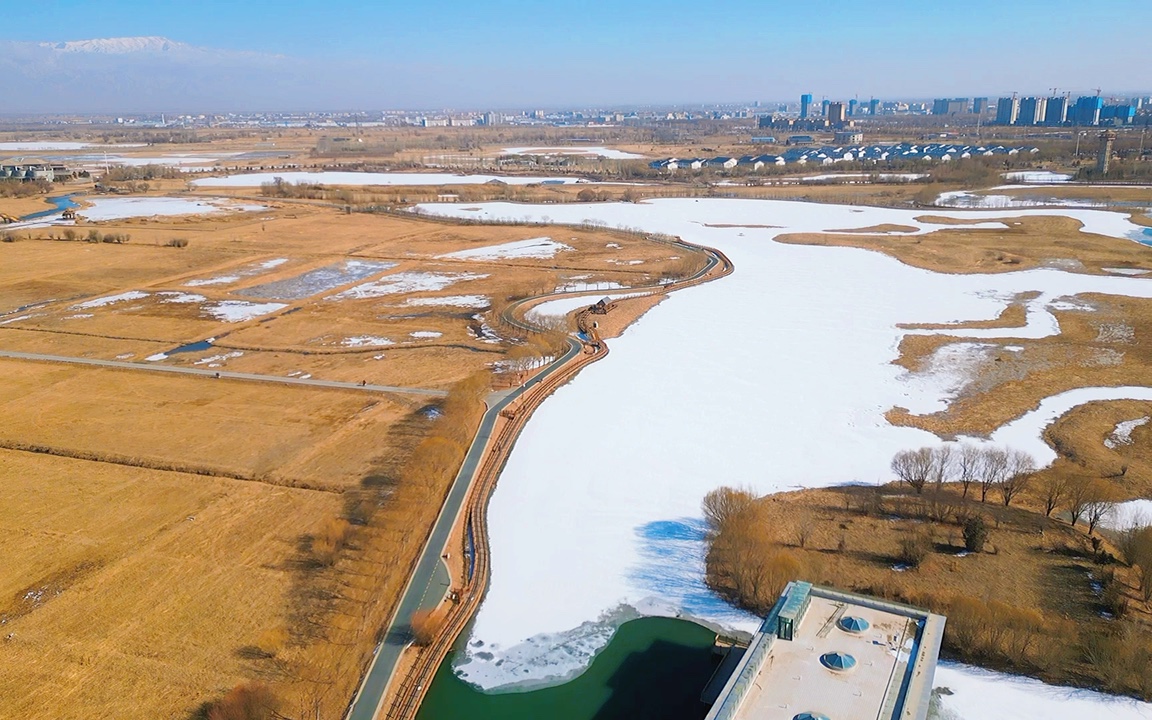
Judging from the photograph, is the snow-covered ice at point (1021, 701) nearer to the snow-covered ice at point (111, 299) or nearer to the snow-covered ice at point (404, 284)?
the snow-covered ice at point (404, 284)

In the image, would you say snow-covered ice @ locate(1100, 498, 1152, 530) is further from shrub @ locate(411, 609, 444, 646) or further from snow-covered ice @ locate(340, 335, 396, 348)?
snow-covered ice @ locate(340, 335, 396, 348)

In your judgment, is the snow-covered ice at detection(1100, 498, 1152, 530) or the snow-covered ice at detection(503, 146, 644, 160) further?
the snow-covered ice at detection(503, 146, 644, 160)

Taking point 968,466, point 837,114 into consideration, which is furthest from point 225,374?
point 837,114

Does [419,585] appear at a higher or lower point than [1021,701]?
higher

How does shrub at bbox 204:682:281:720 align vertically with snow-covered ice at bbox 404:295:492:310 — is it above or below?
below

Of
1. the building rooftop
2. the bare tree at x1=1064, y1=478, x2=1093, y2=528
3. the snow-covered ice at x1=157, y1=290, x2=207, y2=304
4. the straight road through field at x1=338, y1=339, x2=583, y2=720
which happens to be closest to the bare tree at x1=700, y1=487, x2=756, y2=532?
the building rooftop

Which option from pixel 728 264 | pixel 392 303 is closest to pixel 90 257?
pixel 392 303

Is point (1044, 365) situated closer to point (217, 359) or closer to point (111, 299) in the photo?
point (217, 359)
